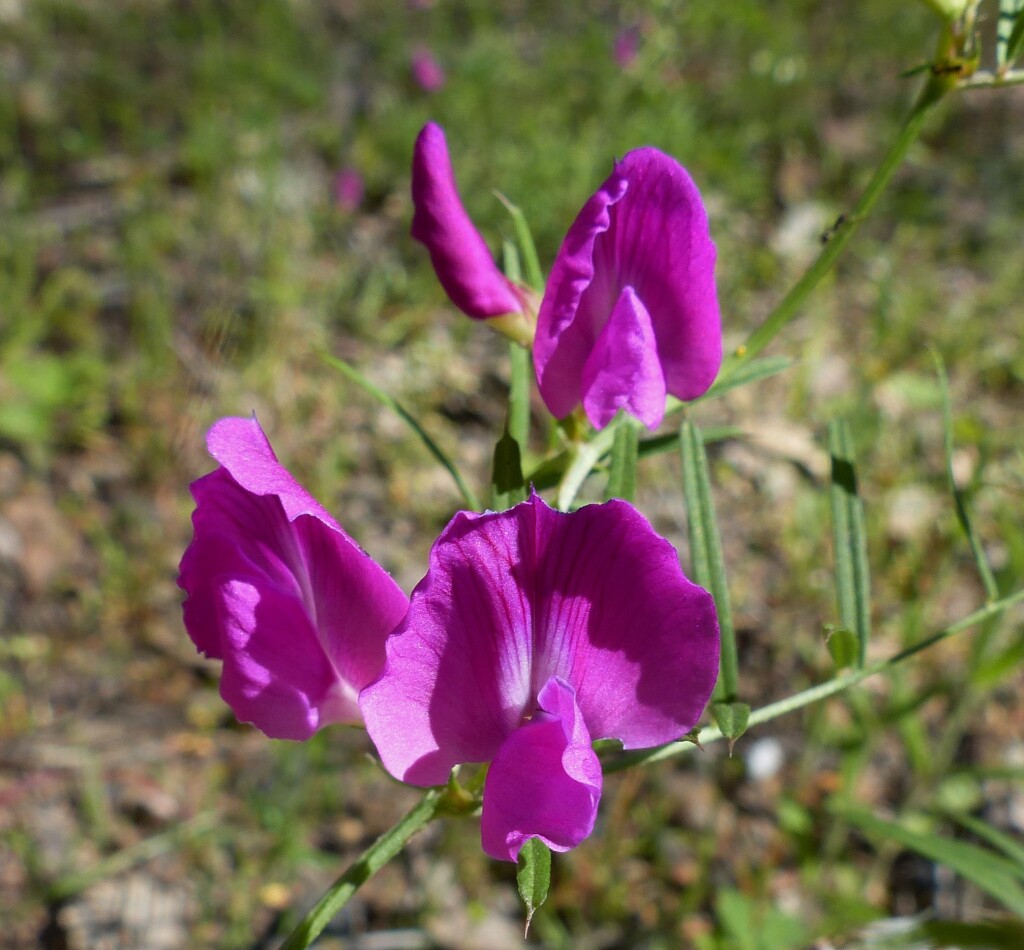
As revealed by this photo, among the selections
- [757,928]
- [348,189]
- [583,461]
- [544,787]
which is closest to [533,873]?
[544,787]

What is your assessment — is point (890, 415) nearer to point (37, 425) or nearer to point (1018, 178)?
point (1018, 178)

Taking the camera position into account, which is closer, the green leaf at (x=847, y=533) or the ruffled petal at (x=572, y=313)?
the ruffled petal at (x=572, y=313)

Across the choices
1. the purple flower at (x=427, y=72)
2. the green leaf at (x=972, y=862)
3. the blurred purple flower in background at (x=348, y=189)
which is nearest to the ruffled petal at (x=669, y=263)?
the green leaf at (x=972, y=862)

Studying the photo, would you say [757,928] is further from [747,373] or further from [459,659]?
[459,659]

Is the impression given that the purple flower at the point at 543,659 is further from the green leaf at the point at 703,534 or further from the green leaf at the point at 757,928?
the green leaf at the point at 757,928

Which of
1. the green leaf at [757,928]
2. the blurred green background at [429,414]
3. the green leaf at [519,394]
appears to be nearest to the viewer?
the green leaf at [519,394]

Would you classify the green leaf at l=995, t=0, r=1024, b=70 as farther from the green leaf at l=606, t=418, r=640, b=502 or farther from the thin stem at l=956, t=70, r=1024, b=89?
the green leaf at l=606, t=418, r=640, b=502

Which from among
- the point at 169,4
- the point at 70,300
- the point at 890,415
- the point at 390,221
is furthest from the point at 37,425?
the point at 169,4
